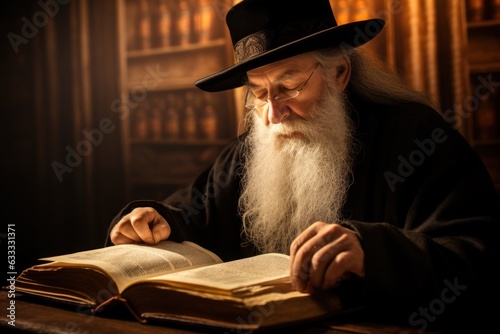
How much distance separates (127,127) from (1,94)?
3.23 feet

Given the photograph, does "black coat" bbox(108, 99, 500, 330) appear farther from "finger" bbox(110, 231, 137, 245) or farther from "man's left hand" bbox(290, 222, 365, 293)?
"finger" bbox(110, 231, 137, 245)

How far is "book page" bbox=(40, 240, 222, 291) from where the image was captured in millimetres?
1726

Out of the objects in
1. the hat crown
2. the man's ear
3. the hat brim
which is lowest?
the man's ear

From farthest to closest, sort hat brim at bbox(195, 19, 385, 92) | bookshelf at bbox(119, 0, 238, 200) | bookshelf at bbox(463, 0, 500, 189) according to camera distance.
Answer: bookshelf at bbox(119, 0, 238, 200) → bookshelf at bbox(463, 0, 500, 189) → hat brim at bbox(195, 19, 385, 92)

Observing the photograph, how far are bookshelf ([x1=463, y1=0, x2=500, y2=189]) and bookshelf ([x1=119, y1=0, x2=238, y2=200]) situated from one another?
1.54 m

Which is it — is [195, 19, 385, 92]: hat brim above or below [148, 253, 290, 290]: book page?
above

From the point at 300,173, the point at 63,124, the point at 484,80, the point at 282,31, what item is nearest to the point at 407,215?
the point at 300,173

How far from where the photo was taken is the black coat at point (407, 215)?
61.2 inches

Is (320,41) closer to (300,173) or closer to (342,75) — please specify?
(342,75)

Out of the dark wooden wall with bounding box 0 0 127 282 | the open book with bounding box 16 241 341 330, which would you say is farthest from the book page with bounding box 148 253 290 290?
the dark wooden wall with bounding box 0 0 127 282

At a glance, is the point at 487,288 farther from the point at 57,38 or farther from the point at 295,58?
the point at 57,38

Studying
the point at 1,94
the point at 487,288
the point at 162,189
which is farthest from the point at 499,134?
the point at 1,94

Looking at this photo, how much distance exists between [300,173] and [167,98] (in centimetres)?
241

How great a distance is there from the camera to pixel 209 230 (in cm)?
258
